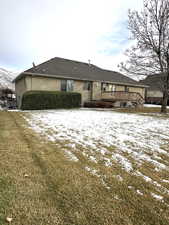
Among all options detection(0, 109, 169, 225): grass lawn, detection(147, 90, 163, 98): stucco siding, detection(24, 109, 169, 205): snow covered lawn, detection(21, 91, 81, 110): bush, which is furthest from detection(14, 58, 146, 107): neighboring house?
detection(147, 90, 163, 98): stucco siding

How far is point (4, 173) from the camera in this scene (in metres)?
2.66

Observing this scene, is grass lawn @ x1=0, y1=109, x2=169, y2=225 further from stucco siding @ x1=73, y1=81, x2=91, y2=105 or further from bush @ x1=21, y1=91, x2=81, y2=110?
stucco siding @ x1=73, y1=81, x2=91, y2=105

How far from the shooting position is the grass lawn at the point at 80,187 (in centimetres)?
180

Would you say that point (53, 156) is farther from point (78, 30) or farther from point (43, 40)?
point (43, 40)

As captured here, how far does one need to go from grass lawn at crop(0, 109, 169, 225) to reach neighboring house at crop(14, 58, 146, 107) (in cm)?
1205

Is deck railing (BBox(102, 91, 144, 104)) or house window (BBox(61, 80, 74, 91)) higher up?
house window (BBox(61, 80, 74, 91))

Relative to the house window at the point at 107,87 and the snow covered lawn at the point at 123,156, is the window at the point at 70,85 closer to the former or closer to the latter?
the house window at the point at 107,87

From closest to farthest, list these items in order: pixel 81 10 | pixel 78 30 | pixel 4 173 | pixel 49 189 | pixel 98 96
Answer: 1. pixel 49 189
2. pixel 4 173
3. pixel 81 10
4. pixel 78 30
5. pixel 98 96

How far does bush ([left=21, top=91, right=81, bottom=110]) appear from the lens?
13.1m

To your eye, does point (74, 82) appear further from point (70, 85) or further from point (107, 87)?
point (107, 87)

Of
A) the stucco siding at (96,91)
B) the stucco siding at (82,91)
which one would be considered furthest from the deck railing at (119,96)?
the stucco siding at (82,91)

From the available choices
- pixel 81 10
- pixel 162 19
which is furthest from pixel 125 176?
pixel 162 19

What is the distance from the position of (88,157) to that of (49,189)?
139 centimetres

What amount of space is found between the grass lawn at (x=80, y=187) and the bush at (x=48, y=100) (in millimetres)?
9603
